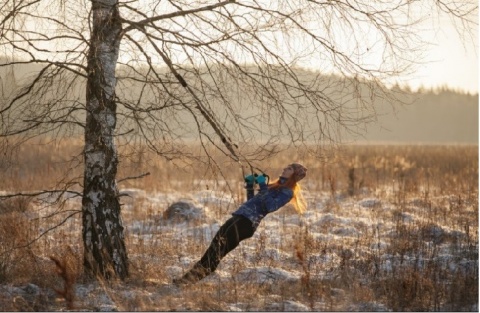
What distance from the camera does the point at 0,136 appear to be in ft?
21.9

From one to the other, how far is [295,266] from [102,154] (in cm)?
290

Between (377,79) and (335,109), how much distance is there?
22.0 inches

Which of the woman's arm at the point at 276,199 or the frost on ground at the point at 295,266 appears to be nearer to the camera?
the frost on ground at the point at 295,266

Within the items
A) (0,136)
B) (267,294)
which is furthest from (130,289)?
(0,136)

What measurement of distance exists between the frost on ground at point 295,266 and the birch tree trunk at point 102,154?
0.27 m

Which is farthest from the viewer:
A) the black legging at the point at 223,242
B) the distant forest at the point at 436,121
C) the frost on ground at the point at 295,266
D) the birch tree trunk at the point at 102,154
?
the distant forest at the point at 436,121

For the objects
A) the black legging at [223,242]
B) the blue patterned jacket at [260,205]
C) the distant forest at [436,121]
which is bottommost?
the black legging at [223,242]

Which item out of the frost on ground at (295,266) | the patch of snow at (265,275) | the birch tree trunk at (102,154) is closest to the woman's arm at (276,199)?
the frost on ground at (295,266)

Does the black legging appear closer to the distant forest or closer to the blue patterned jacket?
the blue patterned jacket

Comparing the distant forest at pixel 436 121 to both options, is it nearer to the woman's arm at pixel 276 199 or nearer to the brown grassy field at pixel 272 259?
the brown grassy field at pixel 272 259

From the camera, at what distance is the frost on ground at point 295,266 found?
652 cm

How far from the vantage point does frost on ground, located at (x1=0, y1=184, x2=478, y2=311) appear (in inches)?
257

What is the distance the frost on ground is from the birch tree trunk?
273 millimetres

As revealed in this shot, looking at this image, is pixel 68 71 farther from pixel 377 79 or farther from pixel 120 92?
pixel 377 79
